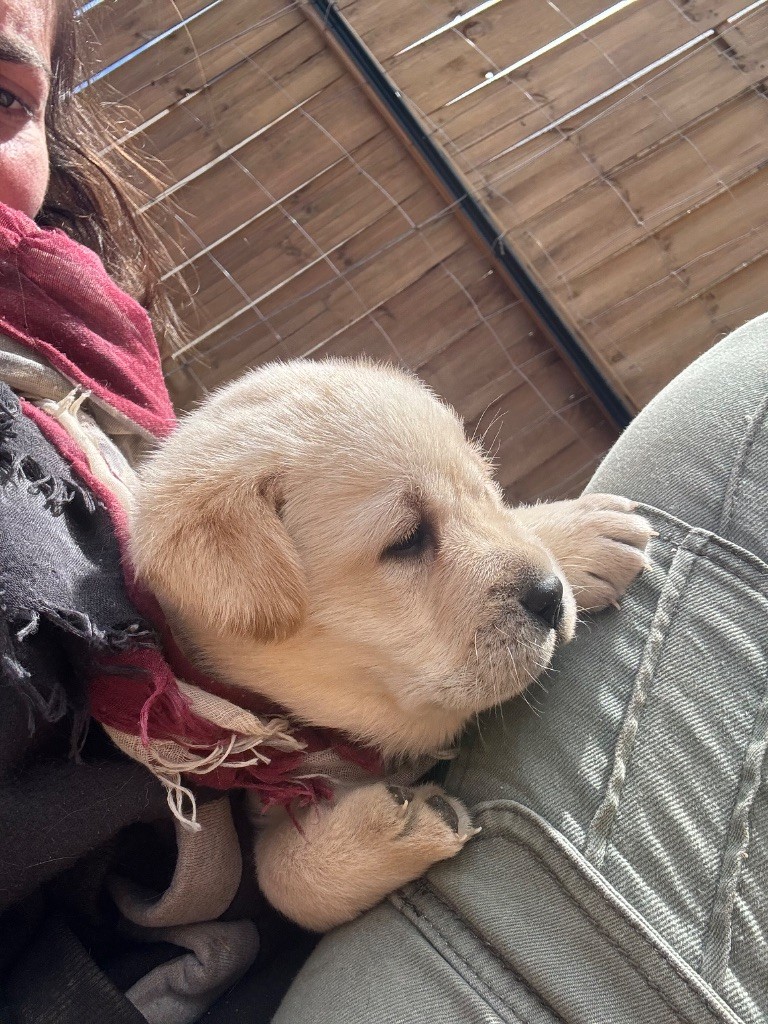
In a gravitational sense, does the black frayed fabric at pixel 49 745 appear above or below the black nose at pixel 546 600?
above

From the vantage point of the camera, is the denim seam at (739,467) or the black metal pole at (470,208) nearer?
the denim seam at (739,467)

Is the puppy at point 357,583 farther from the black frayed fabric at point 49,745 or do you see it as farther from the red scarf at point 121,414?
the black frayed fabric at point 49,745

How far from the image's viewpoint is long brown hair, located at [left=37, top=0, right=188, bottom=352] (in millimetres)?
1922

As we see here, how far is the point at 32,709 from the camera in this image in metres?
1.07

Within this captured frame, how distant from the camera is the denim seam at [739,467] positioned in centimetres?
110

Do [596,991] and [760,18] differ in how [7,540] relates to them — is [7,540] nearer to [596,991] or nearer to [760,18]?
[596,991]

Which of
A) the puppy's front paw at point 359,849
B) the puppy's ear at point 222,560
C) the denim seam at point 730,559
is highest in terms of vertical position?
the puppy's ear at point 222,560

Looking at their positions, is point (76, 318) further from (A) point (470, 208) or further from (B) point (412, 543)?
(A) point (470, 208)

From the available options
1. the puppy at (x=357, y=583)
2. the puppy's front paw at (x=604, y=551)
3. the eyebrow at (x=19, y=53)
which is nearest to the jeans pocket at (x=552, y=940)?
the puppy at (x=357, y=583)

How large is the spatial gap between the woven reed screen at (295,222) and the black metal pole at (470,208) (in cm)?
7

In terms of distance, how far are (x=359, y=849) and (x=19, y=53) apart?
5.40ft

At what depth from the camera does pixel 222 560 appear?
1.26 metres

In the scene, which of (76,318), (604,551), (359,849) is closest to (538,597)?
(604,551)

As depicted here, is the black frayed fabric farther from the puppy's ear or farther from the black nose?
the black nose
